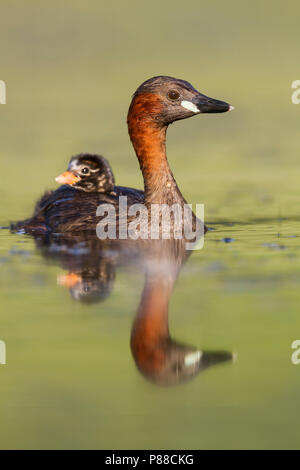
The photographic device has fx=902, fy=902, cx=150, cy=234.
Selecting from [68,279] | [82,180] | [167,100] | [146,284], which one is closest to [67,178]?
[82,180]

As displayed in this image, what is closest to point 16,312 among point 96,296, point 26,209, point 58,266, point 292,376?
point 96,296

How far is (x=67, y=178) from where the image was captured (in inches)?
443

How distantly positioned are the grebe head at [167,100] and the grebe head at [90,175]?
102cm

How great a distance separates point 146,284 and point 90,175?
13.4ft

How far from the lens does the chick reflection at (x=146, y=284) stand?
5621 mm

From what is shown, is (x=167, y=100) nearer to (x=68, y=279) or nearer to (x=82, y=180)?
(x=82, y=180)

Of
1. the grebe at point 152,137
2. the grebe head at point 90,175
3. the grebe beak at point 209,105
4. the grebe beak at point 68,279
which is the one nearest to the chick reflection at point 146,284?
the grebe beak at point 68,279

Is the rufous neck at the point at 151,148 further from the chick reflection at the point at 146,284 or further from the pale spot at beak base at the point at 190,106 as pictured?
the chick reflection at the point at 146,284

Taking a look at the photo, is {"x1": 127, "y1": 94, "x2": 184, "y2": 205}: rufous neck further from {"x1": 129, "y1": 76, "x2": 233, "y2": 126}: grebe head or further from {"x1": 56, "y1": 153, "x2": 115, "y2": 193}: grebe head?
{"x1": 56, "y1": 153, "x2": 115, "y2": 193}: grebe head

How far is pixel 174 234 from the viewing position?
1019cm

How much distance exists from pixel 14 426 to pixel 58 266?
3.73m

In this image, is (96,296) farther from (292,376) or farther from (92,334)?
(292,376)

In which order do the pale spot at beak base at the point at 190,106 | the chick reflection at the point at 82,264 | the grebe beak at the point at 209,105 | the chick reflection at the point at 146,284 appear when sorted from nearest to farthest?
the chick reflection at the point at 146,284, the chick reflection at the point at 82,264, the grebe beak at the point at 209,105, the pale spot at beak base at the point at 190,106

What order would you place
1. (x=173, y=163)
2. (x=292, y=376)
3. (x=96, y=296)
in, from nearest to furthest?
(x=292, y=376)
(x=96, y=296)
(x=173, y=163)
